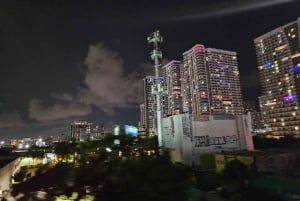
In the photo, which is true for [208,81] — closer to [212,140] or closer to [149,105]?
[149,105]

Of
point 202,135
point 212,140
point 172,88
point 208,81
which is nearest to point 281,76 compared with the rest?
point 208,81

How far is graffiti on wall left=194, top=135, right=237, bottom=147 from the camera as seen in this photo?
39.8m

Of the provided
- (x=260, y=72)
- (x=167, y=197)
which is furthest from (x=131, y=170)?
(x=260, y=72)

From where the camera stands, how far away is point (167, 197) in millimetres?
6188

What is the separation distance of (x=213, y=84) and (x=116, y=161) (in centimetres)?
7740

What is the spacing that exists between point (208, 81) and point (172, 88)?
1086 cm

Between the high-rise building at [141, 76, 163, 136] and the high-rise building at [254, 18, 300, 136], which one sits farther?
the high-rise building at [254, 18, 300, 136]

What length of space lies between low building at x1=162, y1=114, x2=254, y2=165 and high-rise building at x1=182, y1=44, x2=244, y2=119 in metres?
33.3

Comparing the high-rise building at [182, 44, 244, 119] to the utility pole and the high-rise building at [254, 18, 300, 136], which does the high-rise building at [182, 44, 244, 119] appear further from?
the utility pole

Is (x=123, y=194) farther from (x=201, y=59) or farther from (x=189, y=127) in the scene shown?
(x=201, y=59)

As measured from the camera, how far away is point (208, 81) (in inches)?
3164

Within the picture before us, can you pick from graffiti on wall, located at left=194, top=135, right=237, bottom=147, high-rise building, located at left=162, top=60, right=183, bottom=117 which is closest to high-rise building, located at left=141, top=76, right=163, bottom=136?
high-rise building, located at left=162, top=60, right=183, bottom=117

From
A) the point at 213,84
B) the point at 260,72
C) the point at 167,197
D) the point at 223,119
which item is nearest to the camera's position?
the point at 167,197

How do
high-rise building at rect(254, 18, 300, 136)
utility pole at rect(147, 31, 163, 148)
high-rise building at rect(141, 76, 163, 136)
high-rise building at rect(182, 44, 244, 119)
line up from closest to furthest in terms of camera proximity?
1. utility pole at rect(147, 31, 163, 148)
2. high-rise building at rect(141, 76, 163, 136)
3. high-rise building at rect(254, 18, 300, 136)
4. high-rise building at rect(182, 44, 244, 119)
